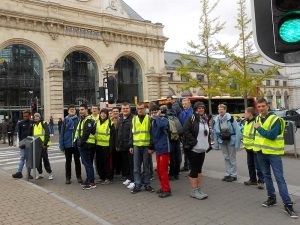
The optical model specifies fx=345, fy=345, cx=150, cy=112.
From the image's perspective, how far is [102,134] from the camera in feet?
30.0

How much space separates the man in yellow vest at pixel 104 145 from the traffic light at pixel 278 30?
6.52 m

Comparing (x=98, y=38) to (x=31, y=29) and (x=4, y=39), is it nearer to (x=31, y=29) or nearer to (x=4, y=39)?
(x=31, y=29)

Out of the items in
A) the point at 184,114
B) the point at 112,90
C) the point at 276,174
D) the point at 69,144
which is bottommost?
the point at 276,174

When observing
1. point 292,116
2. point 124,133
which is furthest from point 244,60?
point 124,133

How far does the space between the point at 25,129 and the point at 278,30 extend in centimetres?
897

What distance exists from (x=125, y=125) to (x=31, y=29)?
28047mm

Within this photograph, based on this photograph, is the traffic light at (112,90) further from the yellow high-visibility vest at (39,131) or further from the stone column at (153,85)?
the stone column at (153,85)

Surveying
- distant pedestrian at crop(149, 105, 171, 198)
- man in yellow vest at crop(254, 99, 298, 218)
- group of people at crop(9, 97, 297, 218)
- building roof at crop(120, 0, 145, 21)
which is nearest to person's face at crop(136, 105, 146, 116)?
group of people at crop(9, 97, 297, 218)

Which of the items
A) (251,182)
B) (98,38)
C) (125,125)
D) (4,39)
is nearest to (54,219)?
(125,125)

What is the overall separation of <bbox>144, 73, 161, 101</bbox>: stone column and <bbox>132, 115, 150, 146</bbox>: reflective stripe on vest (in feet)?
111

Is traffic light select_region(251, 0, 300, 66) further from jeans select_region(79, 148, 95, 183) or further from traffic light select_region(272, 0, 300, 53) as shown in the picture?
jeans select_region(79, 148, 95, 183)

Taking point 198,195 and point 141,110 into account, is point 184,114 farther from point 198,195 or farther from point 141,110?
point 198,195

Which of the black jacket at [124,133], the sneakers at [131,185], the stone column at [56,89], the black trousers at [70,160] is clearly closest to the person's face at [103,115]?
the black jacket at [124,133]

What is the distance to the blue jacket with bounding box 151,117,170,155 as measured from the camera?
751cm
